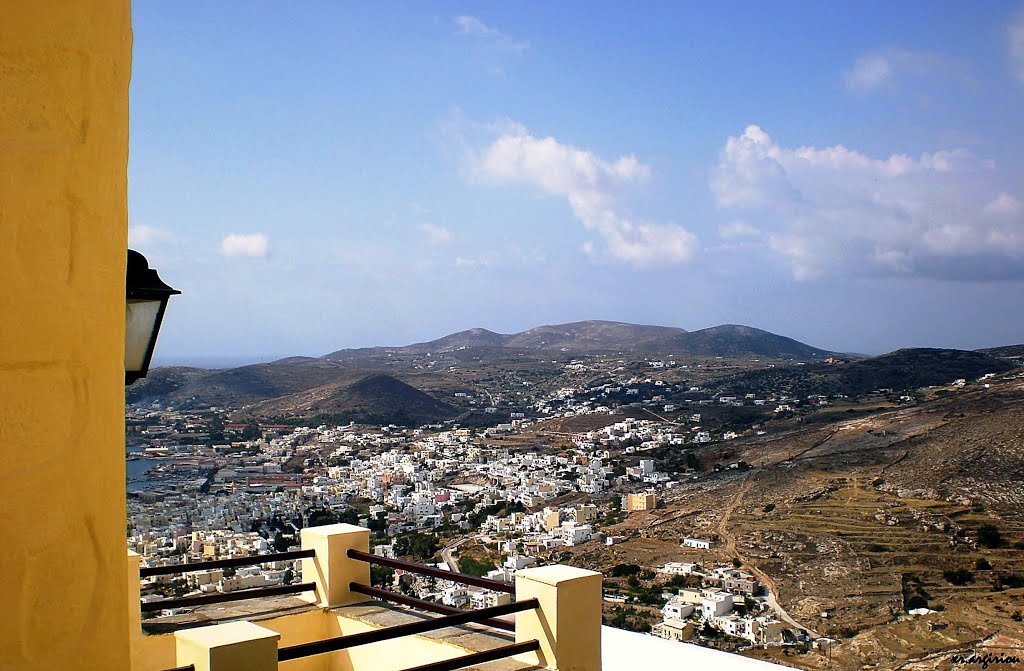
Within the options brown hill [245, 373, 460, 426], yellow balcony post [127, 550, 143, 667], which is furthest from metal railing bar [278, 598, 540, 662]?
brown hill [245, 373, 460, 426]

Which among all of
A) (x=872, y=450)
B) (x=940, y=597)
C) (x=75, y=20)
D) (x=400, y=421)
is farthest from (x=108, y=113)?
(x=400, y=421)

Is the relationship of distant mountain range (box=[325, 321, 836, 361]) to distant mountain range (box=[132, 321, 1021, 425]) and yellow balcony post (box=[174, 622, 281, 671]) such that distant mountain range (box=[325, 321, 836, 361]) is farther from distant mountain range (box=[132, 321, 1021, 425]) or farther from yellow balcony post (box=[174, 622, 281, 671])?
yellow balcony post (box=[174, 622, 281, 671])

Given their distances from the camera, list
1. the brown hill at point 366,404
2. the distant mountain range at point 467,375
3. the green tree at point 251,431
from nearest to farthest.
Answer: the green tree at point 251,431 → the distant mountain range at point 467,375 → the brown hill at point 366,404

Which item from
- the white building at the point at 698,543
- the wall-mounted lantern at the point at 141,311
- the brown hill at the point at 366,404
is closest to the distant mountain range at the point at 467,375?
the brown hill at the point at 366,404

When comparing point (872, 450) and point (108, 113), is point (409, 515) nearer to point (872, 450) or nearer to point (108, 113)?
point (872, 450)

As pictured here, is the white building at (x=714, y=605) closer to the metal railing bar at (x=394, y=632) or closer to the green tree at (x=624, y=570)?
the green tree at (x=624, y=570)

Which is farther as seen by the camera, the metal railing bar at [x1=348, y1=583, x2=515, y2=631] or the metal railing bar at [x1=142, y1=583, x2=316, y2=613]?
the metal railing bar at [x1=142, y1=583, x2=316, y2=613]
